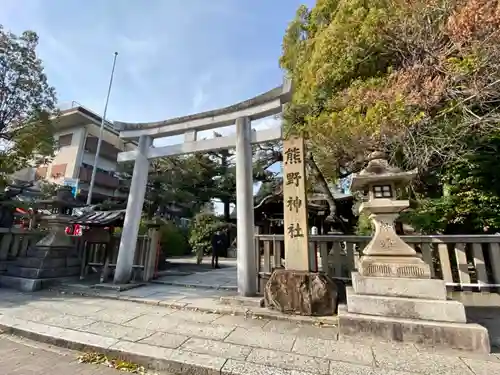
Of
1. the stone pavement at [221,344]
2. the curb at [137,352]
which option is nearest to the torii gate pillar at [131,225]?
the stone pavement at [221,344]

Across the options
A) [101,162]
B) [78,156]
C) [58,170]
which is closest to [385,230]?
[78,156]

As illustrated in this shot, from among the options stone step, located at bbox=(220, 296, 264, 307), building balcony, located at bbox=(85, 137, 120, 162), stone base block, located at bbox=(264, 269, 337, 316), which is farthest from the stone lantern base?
building balcony, located at bbox=(85, 137, 120, 162)

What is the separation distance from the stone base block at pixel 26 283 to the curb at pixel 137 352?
3.53m

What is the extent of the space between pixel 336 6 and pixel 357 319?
834 cm

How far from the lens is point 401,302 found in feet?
12.2

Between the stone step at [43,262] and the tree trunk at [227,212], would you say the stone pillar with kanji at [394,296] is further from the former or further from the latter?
the tree trunk at [227,212]

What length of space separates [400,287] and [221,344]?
2762 millimetres

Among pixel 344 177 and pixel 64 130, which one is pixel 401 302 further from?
pixel 64 130

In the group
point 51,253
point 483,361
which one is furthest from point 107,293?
point 483,361

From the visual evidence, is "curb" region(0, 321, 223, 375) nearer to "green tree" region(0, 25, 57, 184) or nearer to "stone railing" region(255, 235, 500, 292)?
"stone railing" region(255, 235, 500, 292)

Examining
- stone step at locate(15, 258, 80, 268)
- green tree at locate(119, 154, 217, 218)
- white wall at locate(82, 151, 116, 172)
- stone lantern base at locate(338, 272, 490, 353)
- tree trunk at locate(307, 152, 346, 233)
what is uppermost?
white wall at locate(82, 151, 116, 172)

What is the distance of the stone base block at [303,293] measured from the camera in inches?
176

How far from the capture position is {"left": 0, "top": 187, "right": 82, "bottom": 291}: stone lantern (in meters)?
7.03

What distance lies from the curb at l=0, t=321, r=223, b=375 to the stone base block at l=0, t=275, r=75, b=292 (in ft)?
11.6
